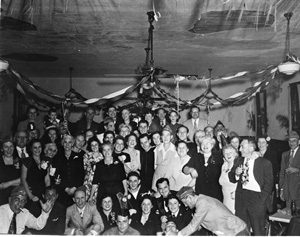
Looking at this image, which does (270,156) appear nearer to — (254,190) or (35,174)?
(254,190)

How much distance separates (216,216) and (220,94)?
230 inches

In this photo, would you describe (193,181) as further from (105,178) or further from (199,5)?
(199,5)

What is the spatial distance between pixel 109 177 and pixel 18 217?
0.96 meters

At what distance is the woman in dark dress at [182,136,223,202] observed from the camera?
3.41 m

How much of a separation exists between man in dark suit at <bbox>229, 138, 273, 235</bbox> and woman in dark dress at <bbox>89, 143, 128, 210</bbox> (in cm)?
116

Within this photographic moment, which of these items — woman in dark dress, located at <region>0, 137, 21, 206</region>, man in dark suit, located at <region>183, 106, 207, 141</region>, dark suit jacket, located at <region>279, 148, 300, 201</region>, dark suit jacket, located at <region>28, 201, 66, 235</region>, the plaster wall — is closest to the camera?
dark suit jacket, located at <region>28, 201, 66, 235</region>

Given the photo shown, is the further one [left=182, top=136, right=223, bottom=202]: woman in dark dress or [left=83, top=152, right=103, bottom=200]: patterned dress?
[left=83, top=152, right=103, bottom=200]: patterned dress

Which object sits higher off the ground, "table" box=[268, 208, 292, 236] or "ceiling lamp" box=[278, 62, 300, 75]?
"ceiling lamp" box=[278, 62, 300, 75]

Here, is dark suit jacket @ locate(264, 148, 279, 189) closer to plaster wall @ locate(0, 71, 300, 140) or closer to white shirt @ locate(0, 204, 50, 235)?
white shirt @ locate(0, 204, 50, 235)

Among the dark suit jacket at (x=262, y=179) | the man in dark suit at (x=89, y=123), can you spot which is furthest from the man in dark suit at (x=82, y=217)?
the man in dark suit at (x=89, y=123)

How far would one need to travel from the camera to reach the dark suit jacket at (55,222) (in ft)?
10.3

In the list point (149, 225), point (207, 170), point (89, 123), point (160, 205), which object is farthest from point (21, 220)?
point (89, 123)

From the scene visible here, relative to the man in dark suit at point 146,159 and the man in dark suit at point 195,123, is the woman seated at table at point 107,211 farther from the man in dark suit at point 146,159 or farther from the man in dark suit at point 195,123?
the man in dark suit at point 195,123

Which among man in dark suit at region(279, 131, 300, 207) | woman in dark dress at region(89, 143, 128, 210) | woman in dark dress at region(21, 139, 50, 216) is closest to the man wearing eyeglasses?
woman in dark dress at region(21, 139, 50, 216)
